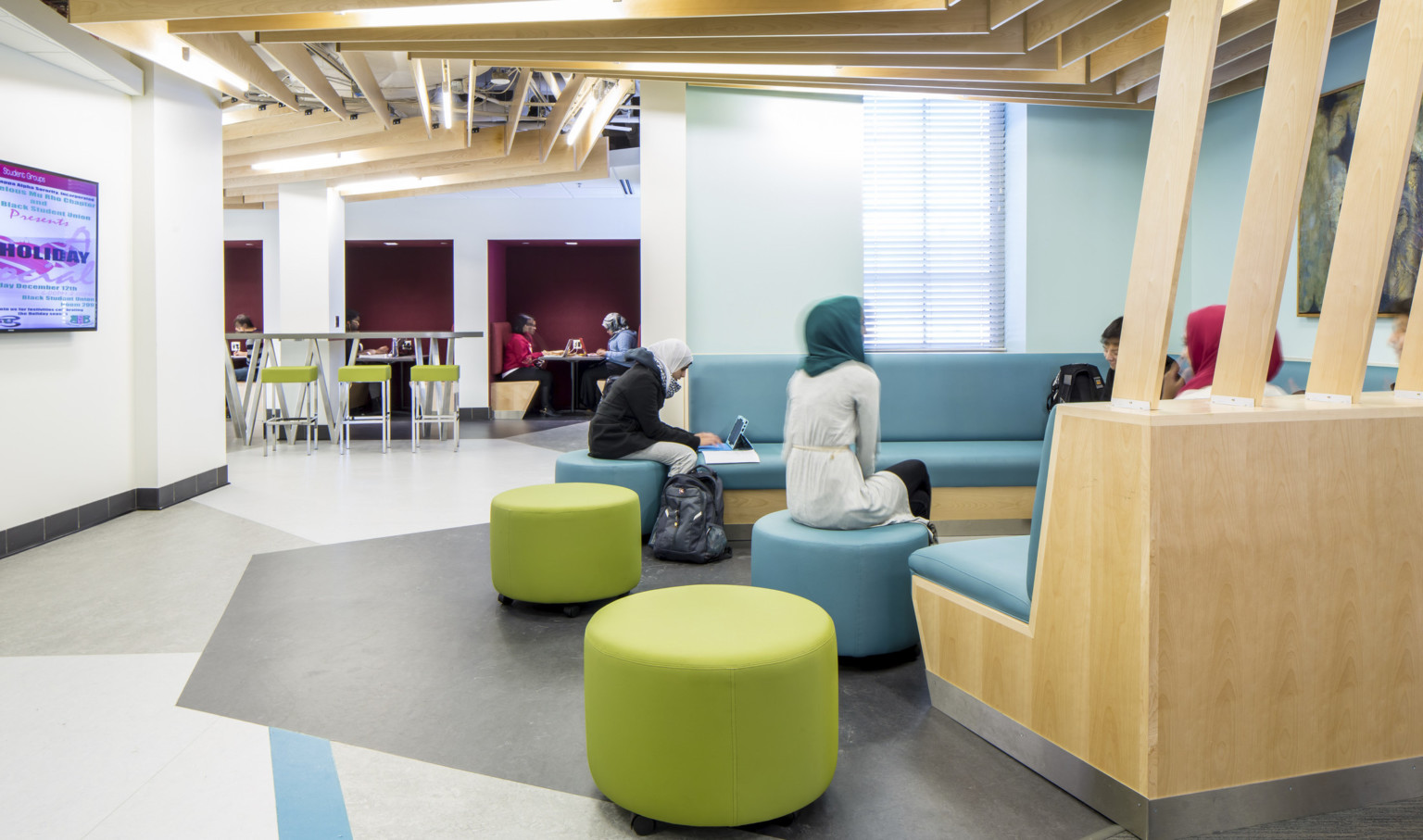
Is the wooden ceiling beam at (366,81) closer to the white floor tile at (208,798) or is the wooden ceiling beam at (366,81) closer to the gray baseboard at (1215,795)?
the white floor tile at (208,798)

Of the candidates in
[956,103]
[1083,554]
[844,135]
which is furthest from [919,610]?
[956,103]

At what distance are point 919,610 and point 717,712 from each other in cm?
108

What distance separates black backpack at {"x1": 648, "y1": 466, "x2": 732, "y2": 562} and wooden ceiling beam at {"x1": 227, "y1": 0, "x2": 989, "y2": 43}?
7.88 ft

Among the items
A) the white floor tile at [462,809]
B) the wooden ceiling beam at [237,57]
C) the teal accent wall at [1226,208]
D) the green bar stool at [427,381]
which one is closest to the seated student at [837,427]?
the white floor tile at [462,809]

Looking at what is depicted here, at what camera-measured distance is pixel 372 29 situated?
15.2 ft

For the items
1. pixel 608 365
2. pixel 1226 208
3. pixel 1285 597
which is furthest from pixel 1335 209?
pixel 608 365

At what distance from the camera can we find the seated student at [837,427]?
308cm

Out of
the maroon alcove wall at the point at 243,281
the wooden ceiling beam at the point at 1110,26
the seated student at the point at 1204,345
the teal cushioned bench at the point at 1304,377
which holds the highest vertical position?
the wooden ceiling beam at the point at 1110,26

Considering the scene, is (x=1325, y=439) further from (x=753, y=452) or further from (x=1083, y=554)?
(x=753, y=452)

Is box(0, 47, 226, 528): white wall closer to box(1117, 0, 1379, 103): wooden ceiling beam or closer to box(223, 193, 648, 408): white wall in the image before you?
box(1117, 0, 1379, 103): wooden ceiling beam

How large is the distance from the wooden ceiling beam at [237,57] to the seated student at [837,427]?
4.58m

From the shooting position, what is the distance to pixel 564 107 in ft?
26.7

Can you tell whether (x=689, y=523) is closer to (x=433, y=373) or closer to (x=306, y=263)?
(x=433, y=373)

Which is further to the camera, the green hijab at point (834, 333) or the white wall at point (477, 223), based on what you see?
the white wall at point (477, 223)
